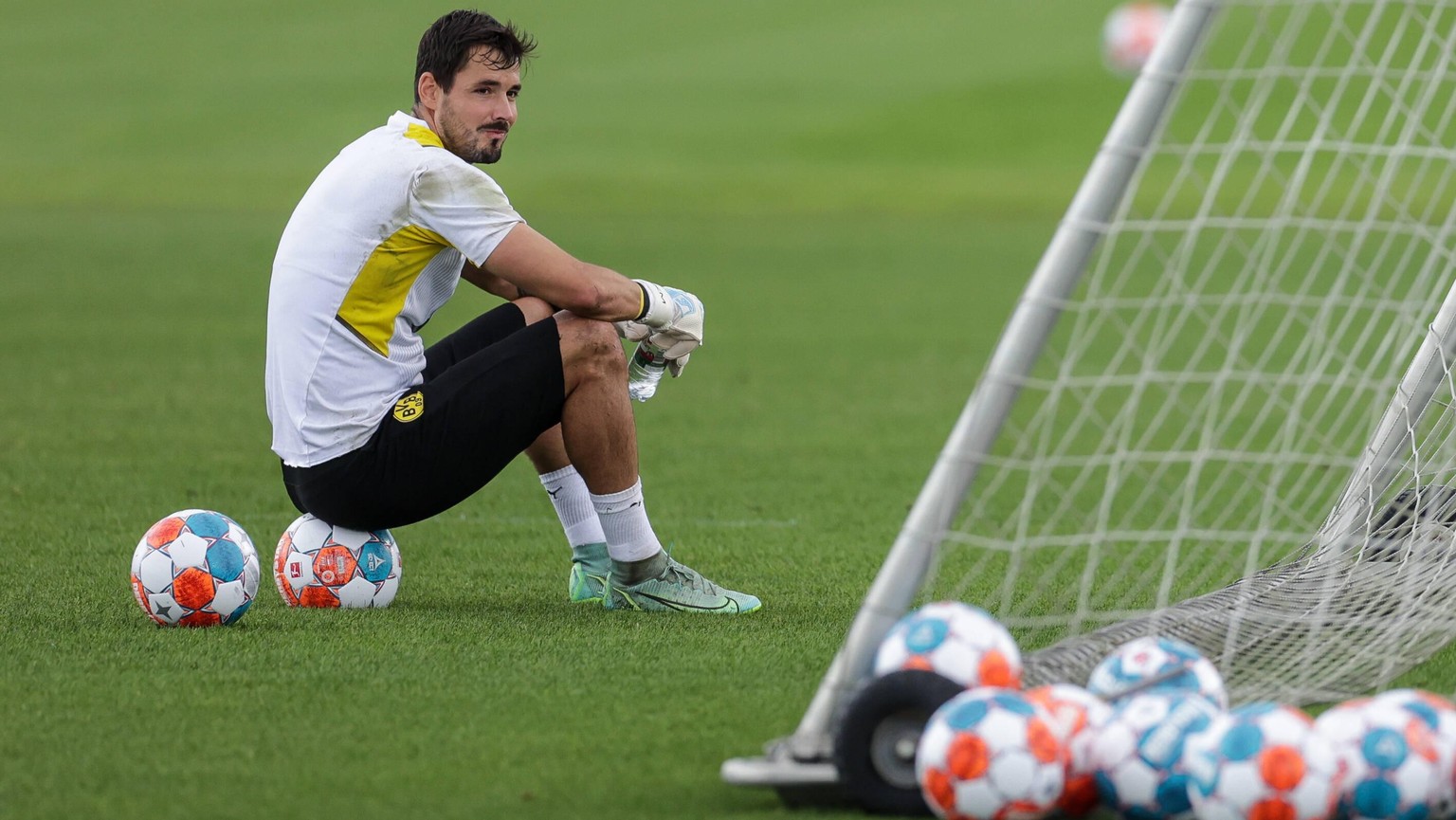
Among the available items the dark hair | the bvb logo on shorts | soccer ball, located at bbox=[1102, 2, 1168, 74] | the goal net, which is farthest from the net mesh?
soccer ball, located at bbox=[1102, 2, 1168, 74]

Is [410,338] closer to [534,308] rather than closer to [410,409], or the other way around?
[410,409]

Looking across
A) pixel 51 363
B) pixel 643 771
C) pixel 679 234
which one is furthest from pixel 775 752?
pixel 679 234

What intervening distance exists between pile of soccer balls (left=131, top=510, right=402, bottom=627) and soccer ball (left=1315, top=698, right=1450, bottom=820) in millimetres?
3124

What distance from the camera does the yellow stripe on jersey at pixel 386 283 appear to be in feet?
18.3

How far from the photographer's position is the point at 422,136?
18.3ft

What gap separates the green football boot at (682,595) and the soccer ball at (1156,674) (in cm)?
195

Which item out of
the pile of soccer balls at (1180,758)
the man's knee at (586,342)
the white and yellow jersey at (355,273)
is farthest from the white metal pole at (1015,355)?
the white and yellow jersey at (355,273)

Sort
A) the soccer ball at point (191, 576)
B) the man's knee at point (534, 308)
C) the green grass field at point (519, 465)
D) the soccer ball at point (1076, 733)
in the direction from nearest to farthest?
the soccer ball at point (1076, 733)
the green grass field at point (519, 465)
the soccer ball at point (191, 576)
the man's knee at point (534, 308)

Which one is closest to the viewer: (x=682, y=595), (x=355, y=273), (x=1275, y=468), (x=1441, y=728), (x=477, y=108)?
(x=1441, y=728)

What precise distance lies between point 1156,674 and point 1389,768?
21.4 inches

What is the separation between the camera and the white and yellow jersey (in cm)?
546

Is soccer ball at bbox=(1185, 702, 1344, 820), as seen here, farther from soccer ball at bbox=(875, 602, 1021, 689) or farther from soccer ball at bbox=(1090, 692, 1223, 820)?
soccer ball at bbox=(875, 602, 1021, 689)

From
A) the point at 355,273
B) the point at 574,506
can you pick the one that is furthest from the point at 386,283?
the point at 574,506

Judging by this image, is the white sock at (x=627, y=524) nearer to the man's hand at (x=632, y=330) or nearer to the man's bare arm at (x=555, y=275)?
the man's hand at (x=632, y=330)
